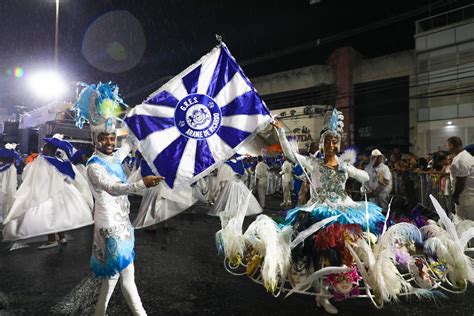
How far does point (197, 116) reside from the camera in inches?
136

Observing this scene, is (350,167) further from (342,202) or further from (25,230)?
(25,230)

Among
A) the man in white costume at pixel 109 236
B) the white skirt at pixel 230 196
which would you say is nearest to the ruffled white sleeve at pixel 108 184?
the man in white costume at pixel 109 236

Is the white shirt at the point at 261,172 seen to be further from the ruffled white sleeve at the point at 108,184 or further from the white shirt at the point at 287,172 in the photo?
the ruffled white sleeve at the point at 108,184

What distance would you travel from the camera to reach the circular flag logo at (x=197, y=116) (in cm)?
340

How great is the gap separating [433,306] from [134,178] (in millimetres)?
7215

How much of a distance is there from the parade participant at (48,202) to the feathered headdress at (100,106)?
11.8 feet

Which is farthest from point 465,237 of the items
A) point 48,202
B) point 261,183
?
point 261,183

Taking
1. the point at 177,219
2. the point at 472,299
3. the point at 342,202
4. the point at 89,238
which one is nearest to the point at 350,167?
the point at 342,202

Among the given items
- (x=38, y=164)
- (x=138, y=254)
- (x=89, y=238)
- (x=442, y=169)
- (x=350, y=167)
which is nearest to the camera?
(x=350, y=167)

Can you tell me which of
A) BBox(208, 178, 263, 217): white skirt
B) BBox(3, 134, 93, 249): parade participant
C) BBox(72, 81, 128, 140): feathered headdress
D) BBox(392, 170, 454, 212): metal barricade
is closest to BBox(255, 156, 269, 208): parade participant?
BBox(208, 178, 263, 217): white skirt

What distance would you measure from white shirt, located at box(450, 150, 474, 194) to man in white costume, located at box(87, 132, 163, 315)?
5334mm

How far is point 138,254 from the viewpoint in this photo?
556 centimetres

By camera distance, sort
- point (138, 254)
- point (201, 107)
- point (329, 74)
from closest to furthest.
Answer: point (201, 107) < point (138, 254) < point (329, 74)

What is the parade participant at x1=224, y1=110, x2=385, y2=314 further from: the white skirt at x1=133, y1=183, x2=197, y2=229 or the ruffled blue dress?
the white skirt at x1=133, y1=183, x2=197, y2=229
